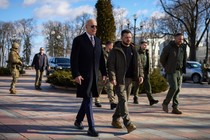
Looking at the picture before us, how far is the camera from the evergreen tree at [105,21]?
47.6 ft

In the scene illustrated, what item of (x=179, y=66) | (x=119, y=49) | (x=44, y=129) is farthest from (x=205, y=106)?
(x=44, y=129)

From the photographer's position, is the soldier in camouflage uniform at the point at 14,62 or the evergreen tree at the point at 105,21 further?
the evergreen tree at the point at 105,21

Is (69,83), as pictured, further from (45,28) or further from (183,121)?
(45,28)

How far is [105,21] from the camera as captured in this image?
48.1 ft

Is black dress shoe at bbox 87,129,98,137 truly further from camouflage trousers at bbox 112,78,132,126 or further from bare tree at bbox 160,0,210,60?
bare tree at bbox 160,0,210,60

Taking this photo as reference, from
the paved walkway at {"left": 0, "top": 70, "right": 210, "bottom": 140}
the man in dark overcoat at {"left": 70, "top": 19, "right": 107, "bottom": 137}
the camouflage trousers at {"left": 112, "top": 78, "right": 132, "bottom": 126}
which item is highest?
the man in dark overcoat at {"left": 70, "top": 19, "right": 107, "bottom": 137}

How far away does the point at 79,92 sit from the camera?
6.07 metres

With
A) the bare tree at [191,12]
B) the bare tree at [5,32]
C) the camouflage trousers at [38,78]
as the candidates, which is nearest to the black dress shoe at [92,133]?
the camouflage trousers at [38,78]

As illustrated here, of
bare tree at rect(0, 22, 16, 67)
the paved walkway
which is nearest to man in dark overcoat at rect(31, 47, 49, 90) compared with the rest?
the paved walkway

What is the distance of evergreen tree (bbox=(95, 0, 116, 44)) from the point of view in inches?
572

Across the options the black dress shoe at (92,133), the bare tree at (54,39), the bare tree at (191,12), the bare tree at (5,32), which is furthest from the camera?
the bare tree at (5,32)

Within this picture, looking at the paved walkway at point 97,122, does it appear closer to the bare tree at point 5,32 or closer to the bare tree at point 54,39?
the bare tree at point 54,39

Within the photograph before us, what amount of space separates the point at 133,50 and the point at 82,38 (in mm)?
1122

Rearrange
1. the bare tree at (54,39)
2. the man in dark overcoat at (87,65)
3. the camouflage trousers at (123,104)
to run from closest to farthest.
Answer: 1. the man in dark overcoat at (87,65)
2. the camouflage trousers at (123,104)
3. the bare tree at (54,39)
